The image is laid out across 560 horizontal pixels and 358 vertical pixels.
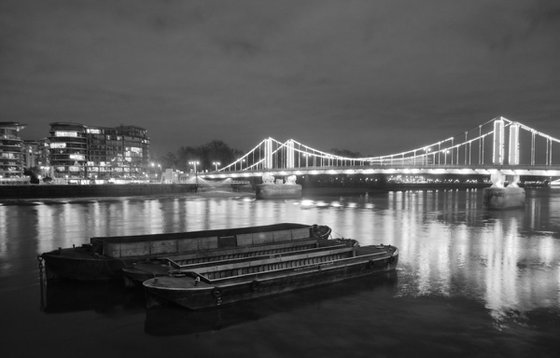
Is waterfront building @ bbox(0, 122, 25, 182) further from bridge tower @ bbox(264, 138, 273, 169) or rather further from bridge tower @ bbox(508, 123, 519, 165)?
bridge tower @ bbox(508, 123, 519, 165)

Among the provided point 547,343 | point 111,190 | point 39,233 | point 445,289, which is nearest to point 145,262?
point 445,289

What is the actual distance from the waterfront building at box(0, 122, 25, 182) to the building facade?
1329cm

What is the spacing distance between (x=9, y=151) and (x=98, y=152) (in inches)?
1545

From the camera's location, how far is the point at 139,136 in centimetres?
18475

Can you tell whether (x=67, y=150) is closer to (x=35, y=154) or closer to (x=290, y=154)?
(x=35, y=154)

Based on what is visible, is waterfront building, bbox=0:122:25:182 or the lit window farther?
the lit window

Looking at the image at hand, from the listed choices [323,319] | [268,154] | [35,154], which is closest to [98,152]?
[35,154]

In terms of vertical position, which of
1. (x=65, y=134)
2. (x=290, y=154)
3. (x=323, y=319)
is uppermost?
(x=65, y=134)

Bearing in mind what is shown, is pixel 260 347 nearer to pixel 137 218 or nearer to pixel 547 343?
pixel 547 343

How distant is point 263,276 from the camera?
548 inches

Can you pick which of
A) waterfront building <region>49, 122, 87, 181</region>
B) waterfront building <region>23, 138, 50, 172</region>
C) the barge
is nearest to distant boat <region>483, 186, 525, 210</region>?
the barge

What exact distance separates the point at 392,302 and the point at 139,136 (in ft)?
605

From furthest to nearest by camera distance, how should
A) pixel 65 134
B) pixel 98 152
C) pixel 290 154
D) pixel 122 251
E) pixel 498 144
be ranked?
pixel 98 152 → pixel 65 134 → pixel 290 154 → pixel 498 144 → pixel 122 251

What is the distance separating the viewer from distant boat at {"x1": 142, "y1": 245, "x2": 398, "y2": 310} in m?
12.4
